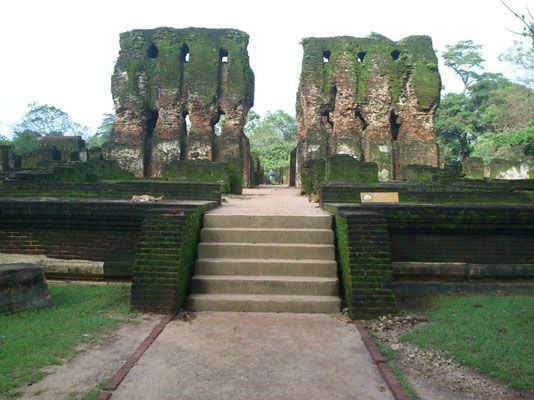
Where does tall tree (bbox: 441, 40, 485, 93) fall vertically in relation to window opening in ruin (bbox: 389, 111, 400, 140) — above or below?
above

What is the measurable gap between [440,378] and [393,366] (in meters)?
0.35

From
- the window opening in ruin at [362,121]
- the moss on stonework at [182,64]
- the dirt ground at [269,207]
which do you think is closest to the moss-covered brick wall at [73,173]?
the dirt ground at [269,207]

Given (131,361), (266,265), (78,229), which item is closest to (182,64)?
(78,229)

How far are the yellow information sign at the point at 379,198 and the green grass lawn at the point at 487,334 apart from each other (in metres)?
1.37

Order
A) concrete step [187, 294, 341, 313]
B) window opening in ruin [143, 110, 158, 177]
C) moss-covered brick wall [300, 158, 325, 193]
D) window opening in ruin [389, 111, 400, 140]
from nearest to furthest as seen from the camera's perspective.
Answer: concrete step [187, 294, 341, 313] < moss-covered brick wall [300, 158, 325, 193] < window opening in ruin [143, 110, 158, 177] < window opening in ruin [389, 111, 400, 140]

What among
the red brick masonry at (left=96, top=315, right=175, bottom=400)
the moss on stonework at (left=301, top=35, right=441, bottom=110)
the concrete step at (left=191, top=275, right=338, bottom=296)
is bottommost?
the red brick masonry at (left=96, top=315, right=175, bottom=400)

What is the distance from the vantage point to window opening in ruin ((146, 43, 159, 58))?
2152 cm

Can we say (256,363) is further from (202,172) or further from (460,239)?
(202,172)

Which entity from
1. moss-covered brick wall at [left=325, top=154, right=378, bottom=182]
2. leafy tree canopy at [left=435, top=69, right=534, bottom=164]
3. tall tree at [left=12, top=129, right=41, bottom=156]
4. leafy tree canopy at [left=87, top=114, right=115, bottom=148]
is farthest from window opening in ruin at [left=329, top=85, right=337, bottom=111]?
leafy tree canopy at [left=87, top=114, right=115, bottom=148]

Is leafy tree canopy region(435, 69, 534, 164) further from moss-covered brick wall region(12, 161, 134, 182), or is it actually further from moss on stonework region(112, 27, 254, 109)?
moss-covered brick wall region(12, 161, 134, 182)

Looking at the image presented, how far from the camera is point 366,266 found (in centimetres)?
433

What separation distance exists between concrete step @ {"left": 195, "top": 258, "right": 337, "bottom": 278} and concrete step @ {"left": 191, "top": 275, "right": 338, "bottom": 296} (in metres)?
0.16

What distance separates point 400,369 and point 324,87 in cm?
1986

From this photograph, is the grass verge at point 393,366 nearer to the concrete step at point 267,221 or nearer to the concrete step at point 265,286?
the concrete step at point 265,286
